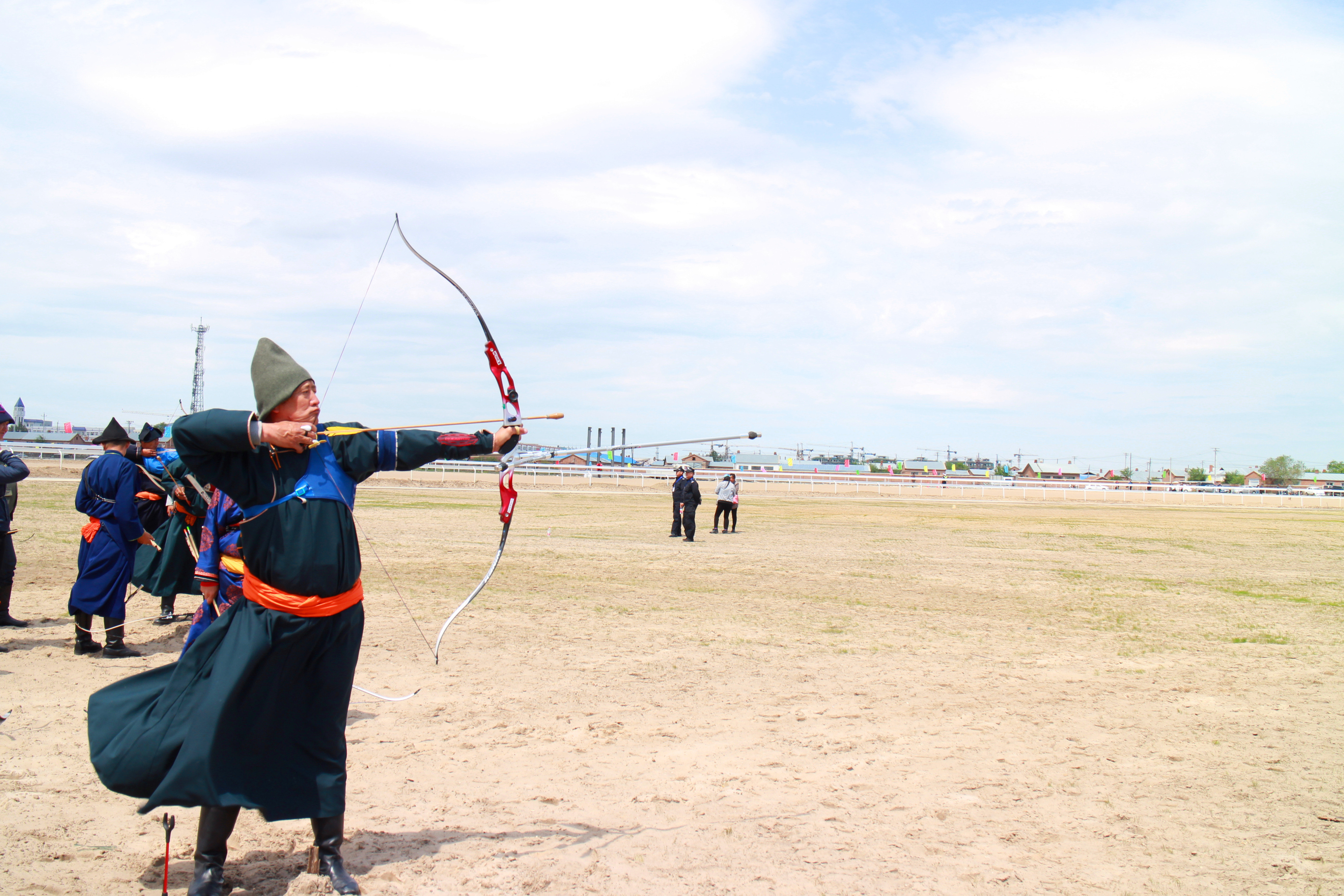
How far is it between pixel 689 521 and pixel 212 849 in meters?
17.1

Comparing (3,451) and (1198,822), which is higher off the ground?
(3,451)

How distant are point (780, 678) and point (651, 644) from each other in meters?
1.67

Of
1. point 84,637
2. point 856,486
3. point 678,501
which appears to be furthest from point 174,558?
point 856,486

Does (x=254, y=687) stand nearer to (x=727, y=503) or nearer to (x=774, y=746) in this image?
(x=774, y=746)

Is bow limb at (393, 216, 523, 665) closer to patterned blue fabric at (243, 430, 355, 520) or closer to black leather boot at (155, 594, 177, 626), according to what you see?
patterned blue fabric at (243, 430, 355, 520)

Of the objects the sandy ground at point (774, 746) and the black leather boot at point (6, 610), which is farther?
the black leather boot at point (6, 610)

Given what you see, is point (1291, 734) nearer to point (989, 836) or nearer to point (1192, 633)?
point (989, 836)

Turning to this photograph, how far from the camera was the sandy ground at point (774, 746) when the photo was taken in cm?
423

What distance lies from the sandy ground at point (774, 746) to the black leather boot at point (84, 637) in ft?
→ 0.71

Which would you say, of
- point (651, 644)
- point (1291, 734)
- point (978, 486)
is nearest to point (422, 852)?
point (651, 644)

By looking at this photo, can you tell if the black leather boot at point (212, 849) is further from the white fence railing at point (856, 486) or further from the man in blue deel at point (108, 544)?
the white fence railing at point (856, 486)

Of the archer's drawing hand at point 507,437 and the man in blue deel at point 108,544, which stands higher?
the archer's drawing hand at point 507,437

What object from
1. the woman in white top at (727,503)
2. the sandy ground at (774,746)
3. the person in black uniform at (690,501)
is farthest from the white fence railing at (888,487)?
the sandy ground at (774,746)

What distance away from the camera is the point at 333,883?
383cm
